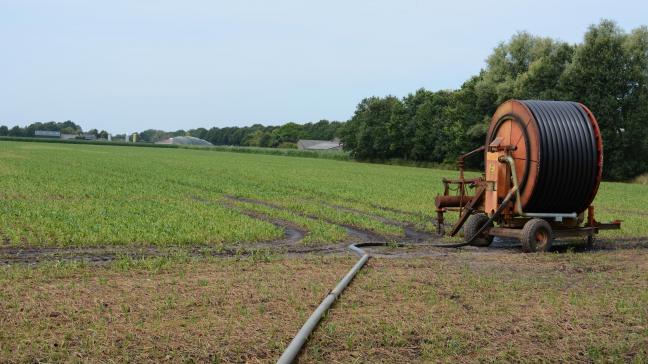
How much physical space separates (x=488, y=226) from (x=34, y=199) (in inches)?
593

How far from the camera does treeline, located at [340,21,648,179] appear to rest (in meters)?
51.1

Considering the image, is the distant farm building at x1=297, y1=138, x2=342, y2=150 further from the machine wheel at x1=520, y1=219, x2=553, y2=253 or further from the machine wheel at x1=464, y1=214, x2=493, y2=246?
the machine wheel at x1=520, y1=219, x2=553, y2=253

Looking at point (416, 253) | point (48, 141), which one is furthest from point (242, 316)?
point (48, 141)

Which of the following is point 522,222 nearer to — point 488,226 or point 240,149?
point 488,226

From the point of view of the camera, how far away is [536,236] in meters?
13.6

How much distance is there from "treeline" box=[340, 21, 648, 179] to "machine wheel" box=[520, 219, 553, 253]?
41.3 m

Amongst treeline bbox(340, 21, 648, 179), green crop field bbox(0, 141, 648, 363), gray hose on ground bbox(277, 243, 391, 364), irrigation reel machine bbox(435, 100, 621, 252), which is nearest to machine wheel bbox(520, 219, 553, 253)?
irrigation reel machine bbox(435, 100, 621, 252)

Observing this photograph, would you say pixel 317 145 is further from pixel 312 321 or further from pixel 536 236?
pixel 312 321

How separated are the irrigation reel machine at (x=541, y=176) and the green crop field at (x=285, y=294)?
24.1 inches

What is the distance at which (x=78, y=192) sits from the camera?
24.3 m

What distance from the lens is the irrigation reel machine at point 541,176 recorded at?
44.7 ft

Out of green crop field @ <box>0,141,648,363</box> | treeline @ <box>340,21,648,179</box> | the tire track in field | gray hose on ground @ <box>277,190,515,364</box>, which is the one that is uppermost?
treeline @ <box>340,21,648,179</box>

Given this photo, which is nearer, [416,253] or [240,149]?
[416,253]

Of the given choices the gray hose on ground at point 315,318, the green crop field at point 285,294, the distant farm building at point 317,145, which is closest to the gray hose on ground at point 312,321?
the gray hose on ground at point 315,318
